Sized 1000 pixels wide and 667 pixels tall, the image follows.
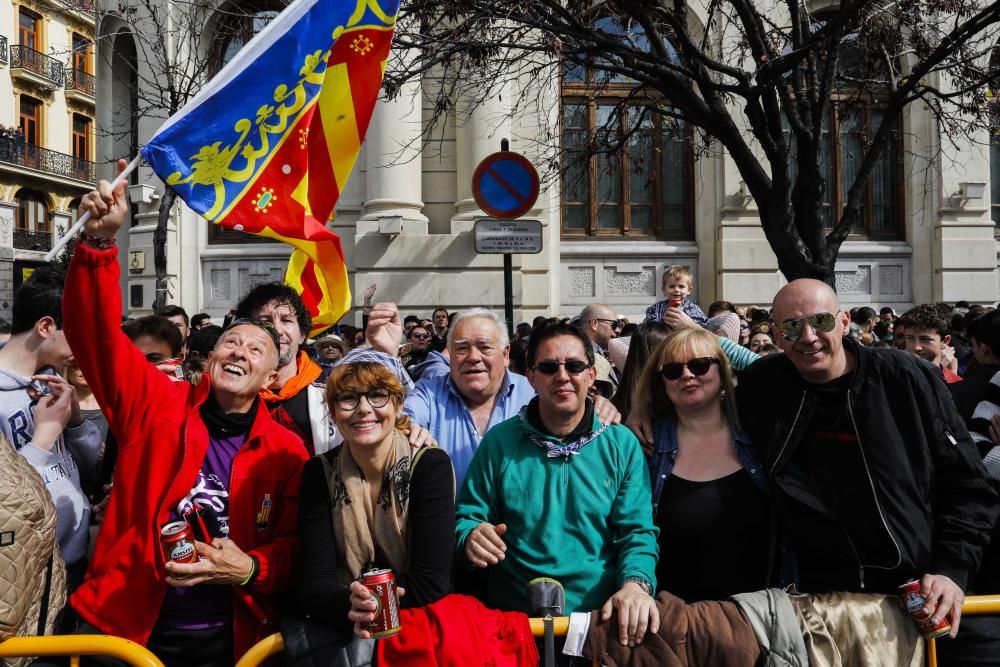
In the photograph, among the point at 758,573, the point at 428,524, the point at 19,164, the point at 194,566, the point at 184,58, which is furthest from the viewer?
the point at 19,164

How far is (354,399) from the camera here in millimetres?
3084

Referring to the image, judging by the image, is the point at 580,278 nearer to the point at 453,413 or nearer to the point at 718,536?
the point at 453,413

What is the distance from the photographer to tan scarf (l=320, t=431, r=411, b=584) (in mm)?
3033

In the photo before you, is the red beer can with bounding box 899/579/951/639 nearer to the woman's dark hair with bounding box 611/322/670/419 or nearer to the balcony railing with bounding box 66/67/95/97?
the woman's dark hair with bounding box 611/322/670/419

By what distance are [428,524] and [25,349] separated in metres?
1.94

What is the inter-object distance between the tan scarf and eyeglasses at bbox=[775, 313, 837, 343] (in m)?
1.59

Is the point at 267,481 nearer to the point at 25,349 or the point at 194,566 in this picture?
the point at 194,566

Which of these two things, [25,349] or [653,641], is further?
[25,349]

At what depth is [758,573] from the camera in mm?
3260

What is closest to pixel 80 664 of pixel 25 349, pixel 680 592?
pixel 25 349

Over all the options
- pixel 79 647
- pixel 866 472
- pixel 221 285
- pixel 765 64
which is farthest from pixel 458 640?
pixel 221 285

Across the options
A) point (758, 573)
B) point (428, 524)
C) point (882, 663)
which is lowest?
point (882, 663)

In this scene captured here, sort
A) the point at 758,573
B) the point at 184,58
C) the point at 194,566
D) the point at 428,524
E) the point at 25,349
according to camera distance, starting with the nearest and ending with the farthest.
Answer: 1. the point at 194,566
2. the point at 428,524
3. the point at 758,573
4. the point at 25,349
5. the point at 184,58

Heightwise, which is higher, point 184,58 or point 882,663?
point 184,58
